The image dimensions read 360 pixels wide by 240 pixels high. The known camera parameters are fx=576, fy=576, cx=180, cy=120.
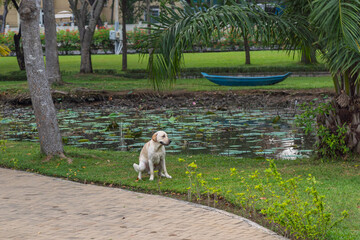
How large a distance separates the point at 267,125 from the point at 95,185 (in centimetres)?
841

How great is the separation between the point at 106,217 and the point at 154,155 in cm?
215

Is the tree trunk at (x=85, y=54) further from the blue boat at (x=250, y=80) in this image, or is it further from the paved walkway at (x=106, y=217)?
the paved walkway at (x=106, y=217)

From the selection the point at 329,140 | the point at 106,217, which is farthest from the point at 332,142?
the point at 106,217

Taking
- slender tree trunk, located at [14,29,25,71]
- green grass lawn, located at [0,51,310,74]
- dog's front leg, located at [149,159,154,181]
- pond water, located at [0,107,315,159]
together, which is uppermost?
slender tree trunk, located at [14,29,25,71]

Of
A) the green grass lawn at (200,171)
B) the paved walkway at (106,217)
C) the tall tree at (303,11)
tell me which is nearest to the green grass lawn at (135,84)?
the green grass lawn at (200,171)

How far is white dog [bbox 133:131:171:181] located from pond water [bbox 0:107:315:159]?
3541 mm

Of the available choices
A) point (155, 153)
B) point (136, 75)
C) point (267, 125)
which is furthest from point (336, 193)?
point (136, 75)

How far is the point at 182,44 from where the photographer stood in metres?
10.3

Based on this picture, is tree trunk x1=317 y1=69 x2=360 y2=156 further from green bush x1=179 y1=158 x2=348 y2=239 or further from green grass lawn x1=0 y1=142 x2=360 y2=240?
green bush x1=179 y1=158 x2=348 y2=239

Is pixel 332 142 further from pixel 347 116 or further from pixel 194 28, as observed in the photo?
pixel 194 28

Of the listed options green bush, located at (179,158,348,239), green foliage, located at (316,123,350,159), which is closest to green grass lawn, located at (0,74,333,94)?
green foliage, located at (316,123,350,159)

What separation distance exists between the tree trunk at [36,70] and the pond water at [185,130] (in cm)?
299

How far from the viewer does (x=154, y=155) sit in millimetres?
9180

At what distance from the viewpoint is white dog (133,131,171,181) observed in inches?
352
